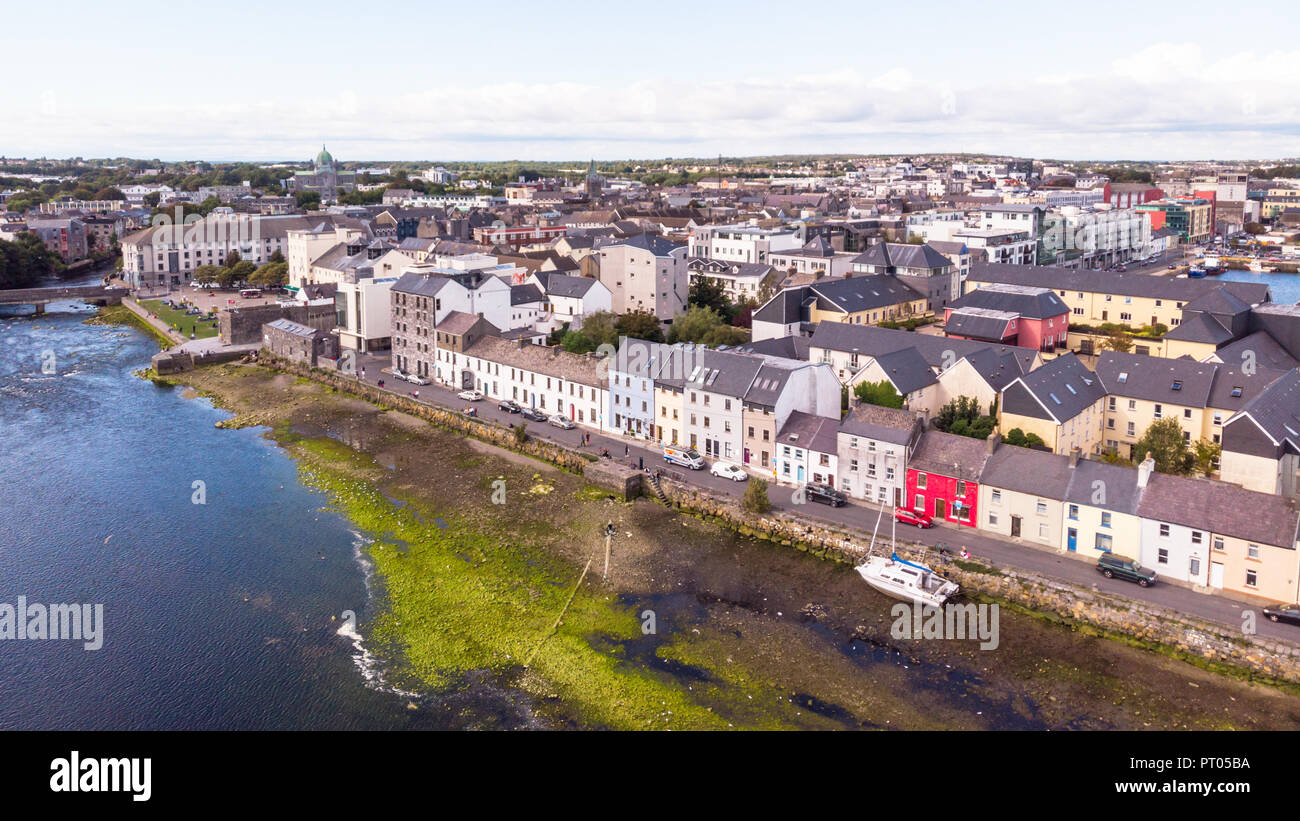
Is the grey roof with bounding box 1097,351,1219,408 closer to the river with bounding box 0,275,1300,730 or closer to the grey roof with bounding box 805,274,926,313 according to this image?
the river with bounding box 0,275,1300,730

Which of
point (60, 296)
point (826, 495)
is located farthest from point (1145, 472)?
point (60, 296)

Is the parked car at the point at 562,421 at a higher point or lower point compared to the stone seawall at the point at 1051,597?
higher

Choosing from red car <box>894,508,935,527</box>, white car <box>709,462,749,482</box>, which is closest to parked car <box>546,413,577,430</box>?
white car <box>709,462,749,482</box>

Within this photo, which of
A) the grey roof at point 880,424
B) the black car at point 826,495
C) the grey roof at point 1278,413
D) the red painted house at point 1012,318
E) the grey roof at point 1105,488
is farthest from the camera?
the red painted house at point 1012,318

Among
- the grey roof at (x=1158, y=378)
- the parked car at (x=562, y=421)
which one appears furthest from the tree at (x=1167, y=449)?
the parked car at (x=562, y=421)

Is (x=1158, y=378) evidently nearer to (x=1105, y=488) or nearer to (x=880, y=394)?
(x=880, y=394)

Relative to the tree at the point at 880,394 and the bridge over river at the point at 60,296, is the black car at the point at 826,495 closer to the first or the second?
the tree at the point at 880,394
